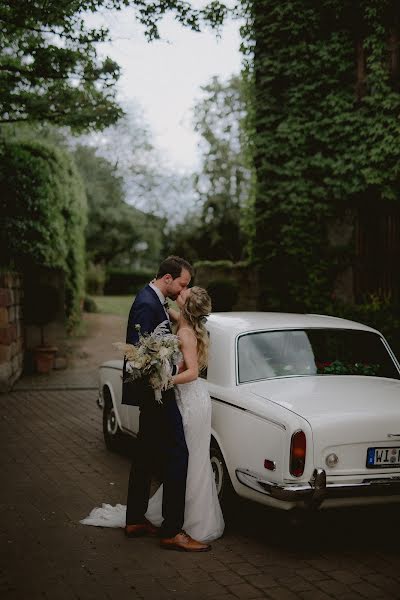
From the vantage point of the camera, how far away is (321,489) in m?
4.58

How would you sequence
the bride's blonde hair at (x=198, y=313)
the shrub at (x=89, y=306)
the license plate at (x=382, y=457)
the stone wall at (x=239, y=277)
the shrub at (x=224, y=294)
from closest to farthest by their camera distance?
1. the license plate at (x=382, y=457)
2. the bride's blonde hair at (x=198, y=313)
3. the stone wall at (x=239, y=277)
4. the shrub at (x=224, y=294)
5. the shrub at (x=89, y=306)

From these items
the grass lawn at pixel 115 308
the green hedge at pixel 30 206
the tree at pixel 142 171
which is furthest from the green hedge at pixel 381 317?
the tree at pixel 142 171

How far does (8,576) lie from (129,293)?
41.0 metres

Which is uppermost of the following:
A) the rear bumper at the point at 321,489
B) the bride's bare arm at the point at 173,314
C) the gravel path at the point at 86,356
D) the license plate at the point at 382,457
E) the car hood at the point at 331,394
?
the bride's bare arm at the point at 173,314

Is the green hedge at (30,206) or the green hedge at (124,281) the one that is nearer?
the green hedge at (30,206)

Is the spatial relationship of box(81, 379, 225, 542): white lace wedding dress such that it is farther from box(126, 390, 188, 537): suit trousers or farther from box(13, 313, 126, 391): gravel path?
box(13, 313, 126, 391): gravel path

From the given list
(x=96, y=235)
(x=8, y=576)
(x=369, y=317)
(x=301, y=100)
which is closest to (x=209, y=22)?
(x=301, y=100)

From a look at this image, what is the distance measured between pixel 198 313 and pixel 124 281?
40.5 m

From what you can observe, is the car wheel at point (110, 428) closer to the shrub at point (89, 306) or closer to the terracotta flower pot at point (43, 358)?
the terracotta flower pot at point (43, 358)

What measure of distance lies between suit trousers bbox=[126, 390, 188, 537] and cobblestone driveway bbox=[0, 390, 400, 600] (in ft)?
0.77

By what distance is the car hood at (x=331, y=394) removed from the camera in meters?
4.84

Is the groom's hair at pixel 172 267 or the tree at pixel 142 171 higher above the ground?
the tree at pixel 142 171

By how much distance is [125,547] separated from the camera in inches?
195

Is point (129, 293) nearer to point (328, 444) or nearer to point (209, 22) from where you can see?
point (209, 22)
